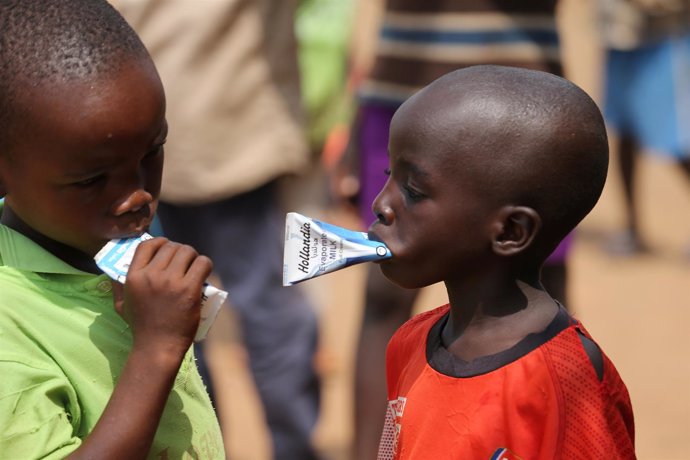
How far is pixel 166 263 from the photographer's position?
5.93 feet

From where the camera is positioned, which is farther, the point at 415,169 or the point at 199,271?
the point at 415,169

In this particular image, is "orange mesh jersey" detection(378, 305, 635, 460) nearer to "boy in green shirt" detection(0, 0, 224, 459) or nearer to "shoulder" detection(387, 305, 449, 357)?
"shoulder" detection(387, 305, 449, 357)

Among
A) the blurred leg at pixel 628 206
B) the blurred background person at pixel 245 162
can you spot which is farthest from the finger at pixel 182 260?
the blurred leg at pixel 628 206

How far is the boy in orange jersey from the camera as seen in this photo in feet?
6.15

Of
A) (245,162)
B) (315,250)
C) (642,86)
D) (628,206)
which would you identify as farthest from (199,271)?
(628,206)

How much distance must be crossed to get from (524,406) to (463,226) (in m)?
0.32

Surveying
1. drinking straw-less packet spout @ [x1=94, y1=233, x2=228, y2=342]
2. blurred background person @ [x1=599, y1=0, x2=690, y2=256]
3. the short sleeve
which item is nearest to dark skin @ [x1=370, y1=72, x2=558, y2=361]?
drinking straw-less packet spout @ [x1=94, y1=233, x2=228, y2=342]

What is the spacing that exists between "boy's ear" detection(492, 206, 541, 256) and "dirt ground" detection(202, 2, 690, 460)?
85.9 inches

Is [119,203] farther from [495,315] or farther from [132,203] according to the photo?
[495,315]

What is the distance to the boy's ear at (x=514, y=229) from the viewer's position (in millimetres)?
1949

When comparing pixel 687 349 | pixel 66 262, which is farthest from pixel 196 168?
pixel 687 349

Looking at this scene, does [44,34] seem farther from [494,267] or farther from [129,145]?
[494,267]

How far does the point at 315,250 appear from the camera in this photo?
199 centimetres

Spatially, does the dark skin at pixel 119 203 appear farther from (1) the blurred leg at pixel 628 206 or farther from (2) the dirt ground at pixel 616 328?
(1) the blurred leg at pixel 628 206
